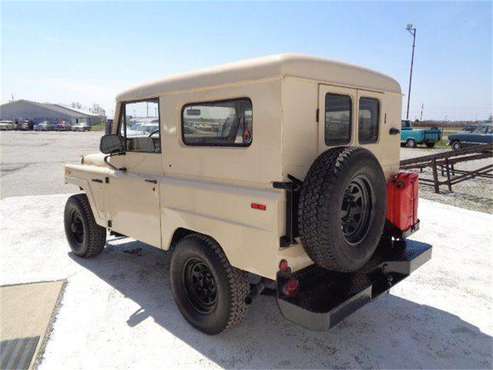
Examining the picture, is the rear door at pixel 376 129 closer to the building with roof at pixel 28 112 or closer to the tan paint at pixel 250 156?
the tan paint at pixel 250 156

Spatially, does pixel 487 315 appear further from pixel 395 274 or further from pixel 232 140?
pixel 232 140

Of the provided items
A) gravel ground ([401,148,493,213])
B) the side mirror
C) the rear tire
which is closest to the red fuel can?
the side mirror

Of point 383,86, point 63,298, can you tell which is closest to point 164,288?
point 63,298

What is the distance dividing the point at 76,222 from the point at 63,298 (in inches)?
59.9

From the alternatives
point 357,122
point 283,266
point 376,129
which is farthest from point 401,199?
point 283,266

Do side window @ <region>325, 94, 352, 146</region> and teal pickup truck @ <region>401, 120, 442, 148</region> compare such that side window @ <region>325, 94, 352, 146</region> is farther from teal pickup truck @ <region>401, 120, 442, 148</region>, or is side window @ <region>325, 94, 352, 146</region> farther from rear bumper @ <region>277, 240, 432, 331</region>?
teal pickup truck @ <region>401, 120, 442, 148</region>

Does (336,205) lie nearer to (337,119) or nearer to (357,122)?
(337,119)

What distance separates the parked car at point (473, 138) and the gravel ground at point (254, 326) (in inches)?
809

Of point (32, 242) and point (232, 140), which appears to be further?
point (32, 242)

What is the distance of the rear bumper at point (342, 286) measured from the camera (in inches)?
98.5

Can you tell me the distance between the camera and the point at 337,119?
3027 millimetres

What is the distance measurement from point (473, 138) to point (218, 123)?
24019mm

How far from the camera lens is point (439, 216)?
6832 millimetres

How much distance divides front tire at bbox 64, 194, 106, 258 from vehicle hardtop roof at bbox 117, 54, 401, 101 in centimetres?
198
